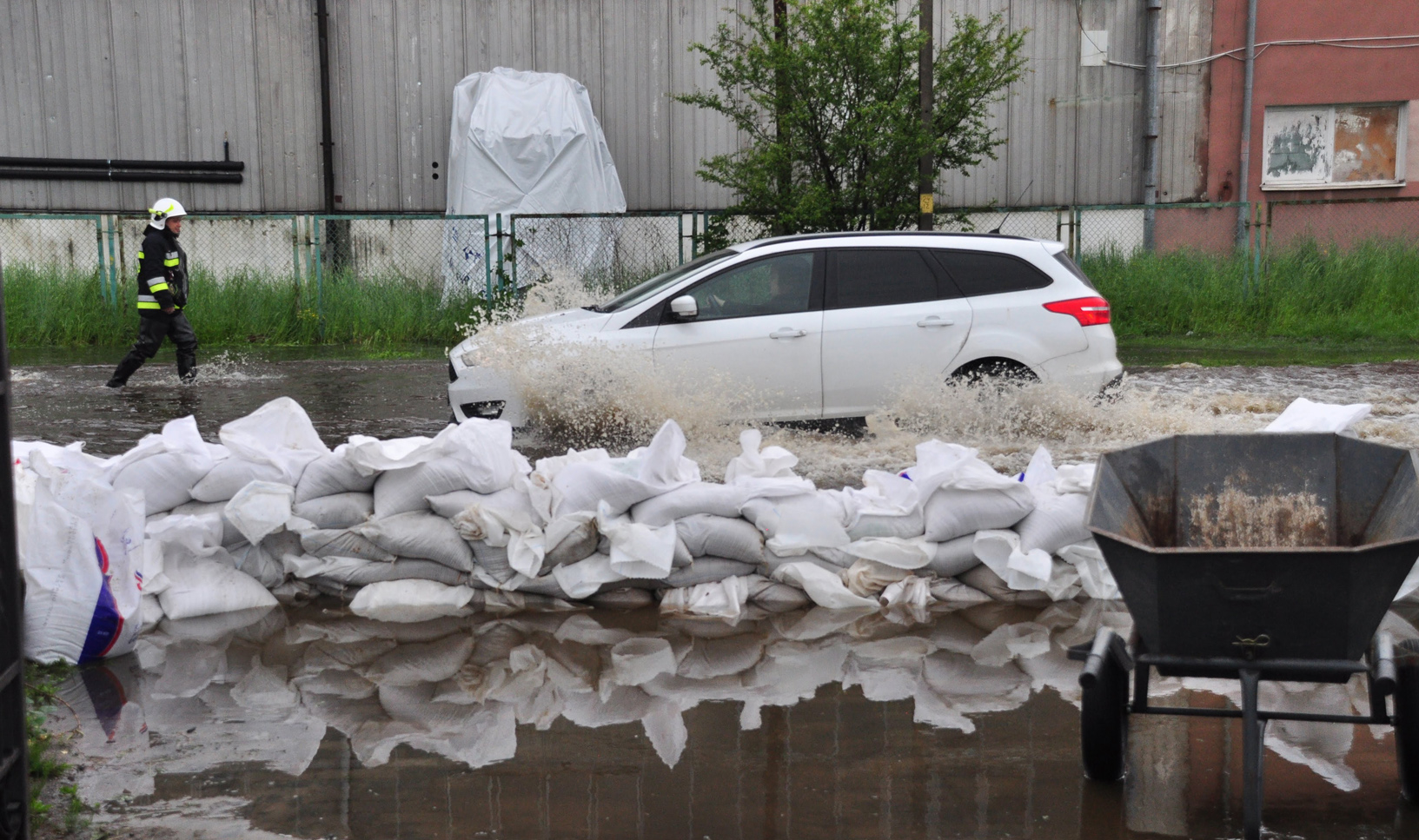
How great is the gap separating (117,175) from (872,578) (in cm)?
1914

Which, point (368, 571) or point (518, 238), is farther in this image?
point (518, 238)

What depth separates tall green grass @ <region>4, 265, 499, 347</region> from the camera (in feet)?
56.7

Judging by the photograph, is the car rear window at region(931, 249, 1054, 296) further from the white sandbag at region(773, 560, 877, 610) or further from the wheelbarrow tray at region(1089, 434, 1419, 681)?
the wheelbarrow tray at region(1089, 434, 1419, 681)

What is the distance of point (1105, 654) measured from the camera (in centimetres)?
364

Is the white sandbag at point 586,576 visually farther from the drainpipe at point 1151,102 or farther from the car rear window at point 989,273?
the drainpipe at point 1151,102

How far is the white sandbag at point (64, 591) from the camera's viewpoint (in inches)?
183

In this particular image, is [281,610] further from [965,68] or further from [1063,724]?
[965,68]

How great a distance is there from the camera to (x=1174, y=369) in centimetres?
1391

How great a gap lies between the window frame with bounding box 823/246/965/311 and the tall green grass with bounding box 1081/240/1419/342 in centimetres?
898

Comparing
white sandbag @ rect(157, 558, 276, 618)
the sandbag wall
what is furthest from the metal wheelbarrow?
white sandbag @ rect(157, 558, 276, 618)

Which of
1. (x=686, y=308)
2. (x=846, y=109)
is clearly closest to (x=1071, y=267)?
(x=686, y=308)

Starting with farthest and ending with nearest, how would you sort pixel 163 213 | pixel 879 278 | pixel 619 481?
pixel 163 213 → pixel 879 278 → pixel 619 481

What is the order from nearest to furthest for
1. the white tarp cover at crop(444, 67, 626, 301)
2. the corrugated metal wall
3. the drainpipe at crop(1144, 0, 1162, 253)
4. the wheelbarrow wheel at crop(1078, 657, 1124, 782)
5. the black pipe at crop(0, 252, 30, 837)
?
the black pipe at crop(0, 252, 30, 837) < the wheelbarrow wheel at crop(1078, 657, 1124, 782) < the white tarp cover at crop(444, 67, 626, 301) < the corrugated metal wall < the drainpipe at crop(1144, 0, 1162, 253)

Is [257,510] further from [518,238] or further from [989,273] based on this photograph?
[518,238]
